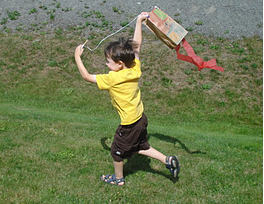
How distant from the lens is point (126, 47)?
444 centimetres

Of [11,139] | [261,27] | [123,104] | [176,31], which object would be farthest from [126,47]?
[261,27]

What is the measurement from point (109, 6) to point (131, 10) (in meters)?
1.56

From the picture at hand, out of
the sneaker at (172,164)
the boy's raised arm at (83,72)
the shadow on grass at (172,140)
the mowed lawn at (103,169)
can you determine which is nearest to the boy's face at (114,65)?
the boy's raised arm at (83,72)

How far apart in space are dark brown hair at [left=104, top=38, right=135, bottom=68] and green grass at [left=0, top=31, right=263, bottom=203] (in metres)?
1.92

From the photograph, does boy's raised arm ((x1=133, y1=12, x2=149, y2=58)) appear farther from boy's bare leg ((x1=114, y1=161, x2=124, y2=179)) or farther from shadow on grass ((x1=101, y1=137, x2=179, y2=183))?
shadow on grass ((x1=101, y1=137, x2=179, y2=183))

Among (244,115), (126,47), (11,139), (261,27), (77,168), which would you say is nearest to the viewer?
(126,47)

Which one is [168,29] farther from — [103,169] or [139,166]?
[103,169]

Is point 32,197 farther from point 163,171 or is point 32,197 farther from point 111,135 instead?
point 111,135

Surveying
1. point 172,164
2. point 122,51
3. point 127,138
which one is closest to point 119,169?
point 127,138

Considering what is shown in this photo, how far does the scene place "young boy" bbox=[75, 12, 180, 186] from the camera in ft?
14.5

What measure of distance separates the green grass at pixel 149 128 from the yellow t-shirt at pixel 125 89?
1.13 meters

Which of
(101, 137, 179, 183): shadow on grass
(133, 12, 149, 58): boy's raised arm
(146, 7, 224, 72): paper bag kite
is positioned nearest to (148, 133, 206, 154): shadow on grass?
(101, 137, 179, 183): shadow on grass

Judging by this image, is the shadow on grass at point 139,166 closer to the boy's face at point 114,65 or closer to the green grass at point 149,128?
the green grass at point 149,128

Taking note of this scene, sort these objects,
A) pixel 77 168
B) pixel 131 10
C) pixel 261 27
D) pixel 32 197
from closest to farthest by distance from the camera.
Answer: pixel 32 197 < pixel 77 168 < pixel 261 27 < pixel 131 10
